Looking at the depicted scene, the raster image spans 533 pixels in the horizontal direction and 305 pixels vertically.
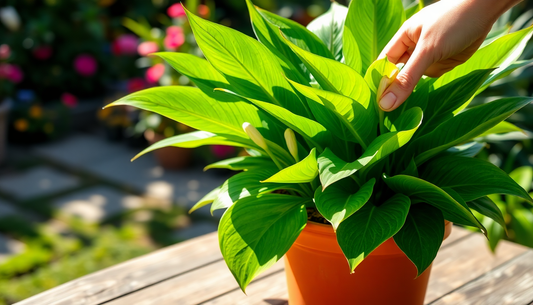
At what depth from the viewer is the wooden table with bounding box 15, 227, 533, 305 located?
1.08 m

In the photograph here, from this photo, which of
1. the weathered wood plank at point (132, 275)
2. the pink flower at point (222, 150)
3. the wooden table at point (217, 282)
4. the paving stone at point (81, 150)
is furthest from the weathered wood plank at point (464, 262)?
the paving stone at point (81, 150)

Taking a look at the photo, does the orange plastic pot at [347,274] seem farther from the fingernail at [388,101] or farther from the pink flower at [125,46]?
the pink flower at [125,46]

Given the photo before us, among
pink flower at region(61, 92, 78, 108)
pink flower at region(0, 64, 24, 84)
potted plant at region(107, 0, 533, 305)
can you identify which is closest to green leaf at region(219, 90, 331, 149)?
potted plant at region(107, 0, 533, 305)

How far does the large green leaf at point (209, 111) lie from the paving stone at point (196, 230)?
170cm

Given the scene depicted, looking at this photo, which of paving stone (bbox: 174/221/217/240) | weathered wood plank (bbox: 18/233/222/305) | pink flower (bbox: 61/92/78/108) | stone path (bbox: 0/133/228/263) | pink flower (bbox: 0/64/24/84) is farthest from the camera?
pink flower (bbox: 61/92/78/108)

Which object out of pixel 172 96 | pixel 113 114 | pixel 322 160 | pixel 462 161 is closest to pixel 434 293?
pixel 462 161

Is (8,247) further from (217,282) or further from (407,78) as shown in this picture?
(407,78)

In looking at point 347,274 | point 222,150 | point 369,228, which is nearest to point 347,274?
point 347,274

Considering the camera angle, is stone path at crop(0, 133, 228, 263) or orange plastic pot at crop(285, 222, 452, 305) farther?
stone path at crop(0, 133, 228, 263)

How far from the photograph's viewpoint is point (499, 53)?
0.86 metres

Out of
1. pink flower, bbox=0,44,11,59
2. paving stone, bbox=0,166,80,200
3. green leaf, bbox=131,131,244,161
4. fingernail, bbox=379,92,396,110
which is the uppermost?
pink flower, bbox=0,44,11,59

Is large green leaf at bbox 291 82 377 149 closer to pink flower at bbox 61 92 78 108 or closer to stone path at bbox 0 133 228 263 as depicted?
stone path at bbox 0 133 228 263

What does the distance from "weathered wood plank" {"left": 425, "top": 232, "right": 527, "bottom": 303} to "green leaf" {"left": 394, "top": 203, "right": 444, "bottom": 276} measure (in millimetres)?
357

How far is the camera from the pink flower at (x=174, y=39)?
9.66ft
